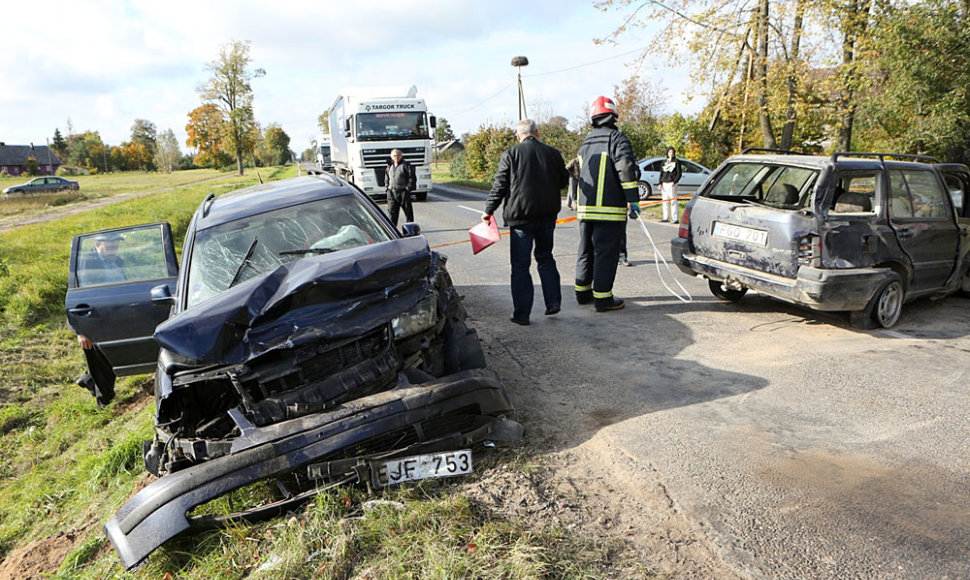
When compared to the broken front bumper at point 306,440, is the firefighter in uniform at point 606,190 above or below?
above

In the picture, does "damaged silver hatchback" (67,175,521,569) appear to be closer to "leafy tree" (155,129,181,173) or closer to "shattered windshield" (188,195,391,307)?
"shattered windshield" (188,195,391,307)

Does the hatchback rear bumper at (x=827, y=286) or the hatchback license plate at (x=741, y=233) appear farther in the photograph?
the hatchback license plate at (x=741, y=233)

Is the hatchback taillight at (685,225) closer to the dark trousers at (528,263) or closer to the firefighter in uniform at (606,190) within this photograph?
the firefighter in uniform at (606,190)

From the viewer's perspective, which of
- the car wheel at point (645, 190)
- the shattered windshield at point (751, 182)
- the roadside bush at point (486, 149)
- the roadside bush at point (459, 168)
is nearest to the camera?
the shattered windshield at point (751, 182)

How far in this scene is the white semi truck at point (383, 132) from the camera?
20984 mm

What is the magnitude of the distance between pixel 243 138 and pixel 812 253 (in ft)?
214

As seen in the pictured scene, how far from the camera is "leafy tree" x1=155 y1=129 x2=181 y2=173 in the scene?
9150cm

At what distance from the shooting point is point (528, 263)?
6371 millimetres

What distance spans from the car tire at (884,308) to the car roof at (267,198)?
4.76 metres

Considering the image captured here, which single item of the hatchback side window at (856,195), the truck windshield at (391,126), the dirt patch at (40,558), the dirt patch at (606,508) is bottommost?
the dirt patch at (40,558)

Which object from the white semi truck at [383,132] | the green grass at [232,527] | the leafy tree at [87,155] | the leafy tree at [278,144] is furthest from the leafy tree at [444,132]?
the green grass at [232,527]

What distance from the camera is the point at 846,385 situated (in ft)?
15.0

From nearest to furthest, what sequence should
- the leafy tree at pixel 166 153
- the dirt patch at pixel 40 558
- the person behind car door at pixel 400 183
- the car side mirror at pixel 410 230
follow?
the dirt patch at pixel 40 558, the car side mirror at pixel 410 230, the person behind car door at pixel 400 183, the leafy tree at pixel 166 153

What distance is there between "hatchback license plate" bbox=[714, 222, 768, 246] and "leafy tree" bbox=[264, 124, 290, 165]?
328 ft
